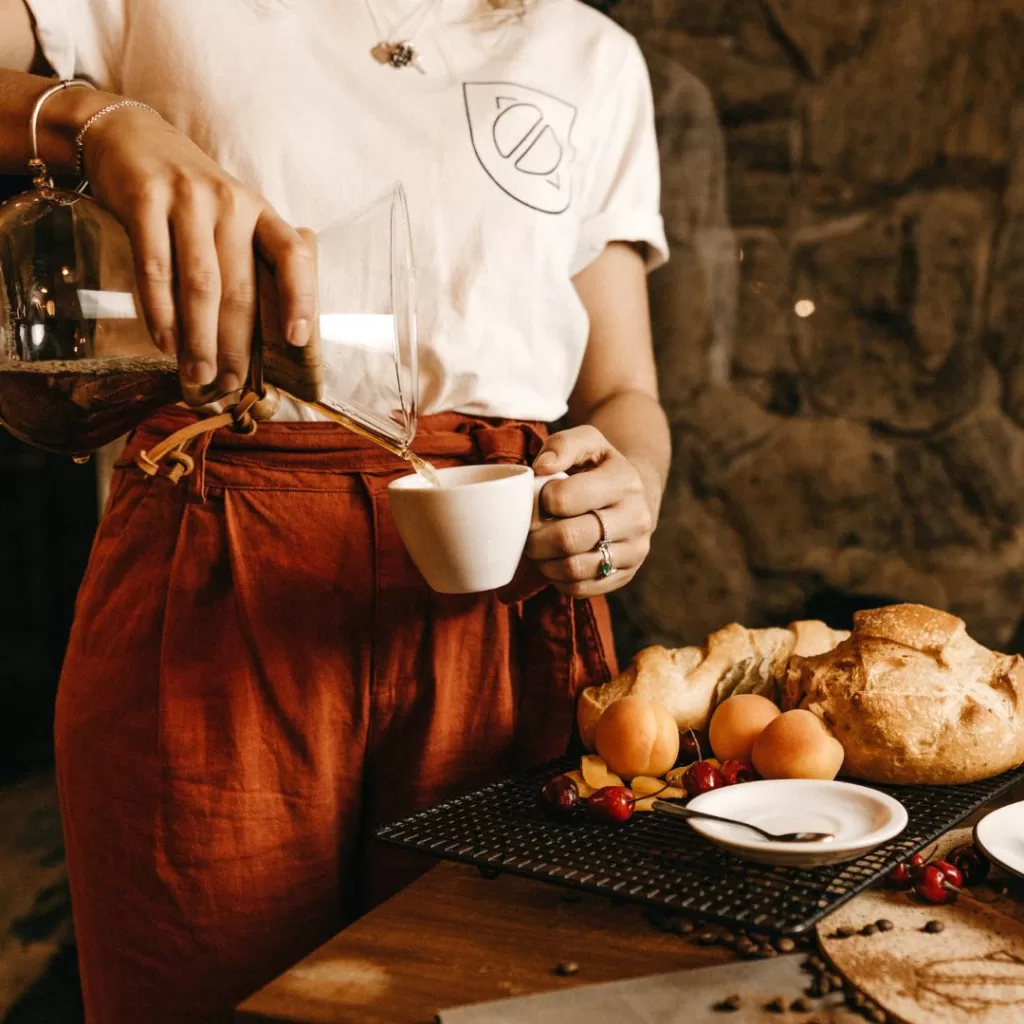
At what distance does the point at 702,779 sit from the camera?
1043 millimetres

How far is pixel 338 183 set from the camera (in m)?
1.14

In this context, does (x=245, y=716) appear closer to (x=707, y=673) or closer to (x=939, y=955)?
(x=707, y=673)

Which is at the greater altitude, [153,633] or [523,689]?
[153,633]

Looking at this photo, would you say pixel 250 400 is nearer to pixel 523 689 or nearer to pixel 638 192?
pixel 523 689

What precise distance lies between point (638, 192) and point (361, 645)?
72cm

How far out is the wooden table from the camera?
75 centimetres

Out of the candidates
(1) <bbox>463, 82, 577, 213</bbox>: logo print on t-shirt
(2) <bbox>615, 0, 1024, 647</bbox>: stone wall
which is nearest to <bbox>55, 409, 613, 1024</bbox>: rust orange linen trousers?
(1) <bbox>463, 82, 577, 213</bbox>: logo print on t-shirt

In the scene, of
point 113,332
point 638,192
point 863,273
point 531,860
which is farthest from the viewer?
point 863,273

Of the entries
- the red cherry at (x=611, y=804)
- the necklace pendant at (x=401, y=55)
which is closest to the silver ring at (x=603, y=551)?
the red cherry at (x=611, y=804)

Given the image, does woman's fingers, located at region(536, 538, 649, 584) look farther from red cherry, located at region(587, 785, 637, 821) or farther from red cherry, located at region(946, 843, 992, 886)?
red cherry, located at region(946, 843, 992, 886)

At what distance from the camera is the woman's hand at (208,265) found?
0.71 m

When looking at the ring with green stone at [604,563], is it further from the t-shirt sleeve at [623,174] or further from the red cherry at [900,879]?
the t-shirt sleeve at [623,174]

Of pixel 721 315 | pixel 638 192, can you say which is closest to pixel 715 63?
pixel 721 315

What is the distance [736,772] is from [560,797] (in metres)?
0.20
